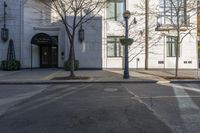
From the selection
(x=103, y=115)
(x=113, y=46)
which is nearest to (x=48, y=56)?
(x=113, y=46)

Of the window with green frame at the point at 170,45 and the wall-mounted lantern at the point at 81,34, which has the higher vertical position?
the wall-mounted lantern at the point at 81,34

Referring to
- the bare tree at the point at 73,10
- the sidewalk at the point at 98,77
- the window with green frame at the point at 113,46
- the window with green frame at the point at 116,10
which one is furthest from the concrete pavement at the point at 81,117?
the window with green frame at the point at 116,10

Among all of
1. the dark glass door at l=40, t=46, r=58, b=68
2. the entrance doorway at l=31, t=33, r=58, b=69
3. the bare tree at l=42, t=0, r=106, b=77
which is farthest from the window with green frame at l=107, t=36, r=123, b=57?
the dark glass door at l=40, t=46, r=58, b=68

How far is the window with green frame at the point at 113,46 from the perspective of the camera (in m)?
26.2

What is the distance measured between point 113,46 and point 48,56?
7.28 metres

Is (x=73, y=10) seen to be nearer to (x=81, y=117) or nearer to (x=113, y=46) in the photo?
(x=113, y=46)

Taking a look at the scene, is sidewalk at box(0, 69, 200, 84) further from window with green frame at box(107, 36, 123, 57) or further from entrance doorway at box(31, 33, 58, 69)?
entrance doorway at box(31, 33, 58, 69)

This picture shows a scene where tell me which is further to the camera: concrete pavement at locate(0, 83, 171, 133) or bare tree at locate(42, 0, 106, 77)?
bare tree at locate(42, 0, 106, 77)

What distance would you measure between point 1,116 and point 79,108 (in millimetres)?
2369

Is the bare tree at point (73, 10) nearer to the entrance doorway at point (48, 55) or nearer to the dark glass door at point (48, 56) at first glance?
the entrance doorway at point (48, 55)

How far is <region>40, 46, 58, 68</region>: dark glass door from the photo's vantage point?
1130 inches

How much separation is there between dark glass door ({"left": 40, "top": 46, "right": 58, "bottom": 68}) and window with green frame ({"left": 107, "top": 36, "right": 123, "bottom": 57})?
597 centimetres

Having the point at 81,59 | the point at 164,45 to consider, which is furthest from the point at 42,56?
the point at 164,45

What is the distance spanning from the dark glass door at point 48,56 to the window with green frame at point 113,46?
5.97 meters
